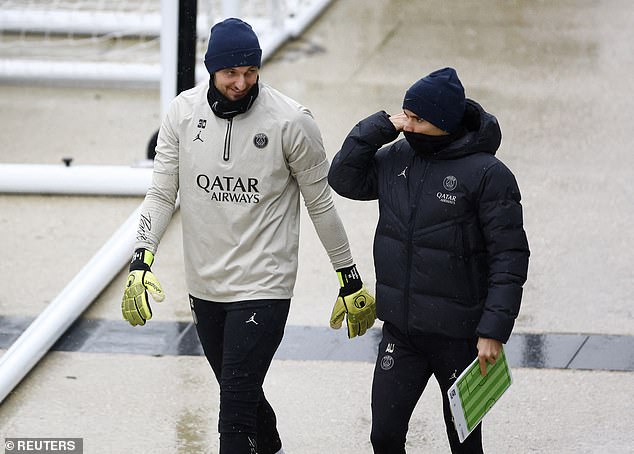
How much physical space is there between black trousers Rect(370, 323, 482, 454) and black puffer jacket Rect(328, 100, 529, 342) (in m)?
0.06

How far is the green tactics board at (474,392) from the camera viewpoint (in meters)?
3.57

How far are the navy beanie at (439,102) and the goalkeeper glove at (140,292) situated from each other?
1.00m

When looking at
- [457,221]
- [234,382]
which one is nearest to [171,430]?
[234,382]

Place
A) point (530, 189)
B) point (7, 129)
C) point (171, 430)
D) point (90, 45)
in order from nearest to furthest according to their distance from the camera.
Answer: point (171, 430) → point (530, 189) → point (7, 129) → point (90, 45)

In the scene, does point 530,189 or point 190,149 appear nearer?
point 190,149

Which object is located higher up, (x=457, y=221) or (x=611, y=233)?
(x=457, y=221)

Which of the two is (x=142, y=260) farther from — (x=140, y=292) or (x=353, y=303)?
(x=353, y=303)

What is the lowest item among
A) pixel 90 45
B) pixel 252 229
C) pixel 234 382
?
pixel 90 45

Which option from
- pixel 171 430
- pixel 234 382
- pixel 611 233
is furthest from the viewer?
pixel 611 233

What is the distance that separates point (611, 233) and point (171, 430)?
302cm

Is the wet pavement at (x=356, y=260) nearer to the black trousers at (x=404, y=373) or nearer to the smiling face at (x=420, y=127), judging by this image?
the black trousers at (x=404, y=373)

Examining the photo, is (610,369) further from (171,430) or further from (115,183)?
(115,183)

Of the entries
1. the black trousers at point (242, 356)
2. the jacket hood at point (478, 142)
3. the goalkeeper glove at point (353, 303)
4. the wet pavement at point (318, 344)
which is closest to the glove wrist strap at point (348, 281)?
the goalkeeper glove at point (353, 303)

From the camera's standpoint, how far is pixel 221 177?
150 inches
